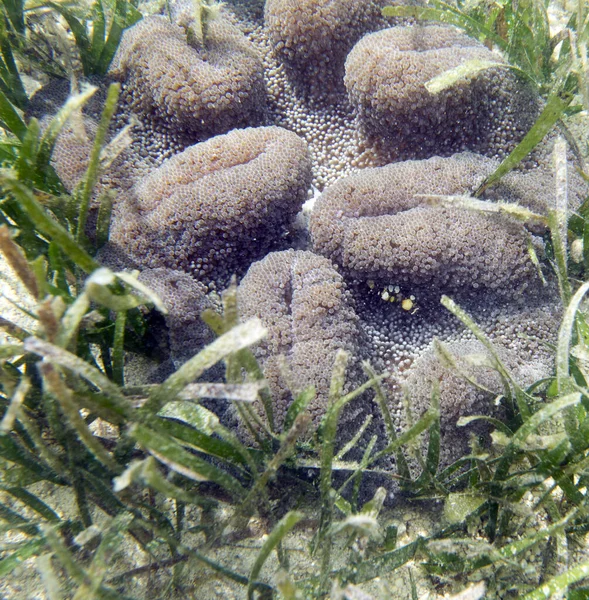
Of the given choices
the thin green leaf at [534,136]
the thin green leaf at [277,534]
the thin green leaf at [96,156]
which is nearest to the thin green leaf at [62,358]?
the thin green leaf at [277,534]

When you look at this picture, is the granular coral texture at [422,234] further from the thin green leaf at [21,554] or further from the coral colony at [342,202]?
the thin green leaf at [21,554]

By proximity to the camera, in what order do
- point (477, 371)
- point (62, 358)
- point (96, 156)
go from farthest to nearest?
1. point (477, 371)
2. point (96, 156)
3. point (62, 358)

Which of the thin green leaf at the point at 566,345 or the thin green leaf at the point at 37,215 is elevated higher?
the thin green leaf at the point at 37,215

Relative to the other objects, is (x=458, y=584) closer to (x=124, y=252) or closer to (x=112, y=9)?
(x=124, y=252)

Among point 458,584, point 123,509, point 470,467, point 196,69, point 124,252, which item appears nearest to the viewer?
point 123,509

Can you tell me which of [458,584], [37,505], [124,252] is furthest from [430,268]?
[37,505]

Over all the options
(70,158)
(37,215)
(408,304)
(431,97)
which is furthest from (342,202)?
(70,158)

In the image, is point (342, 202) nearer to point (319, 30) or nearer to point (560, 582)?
point (319, 30)
